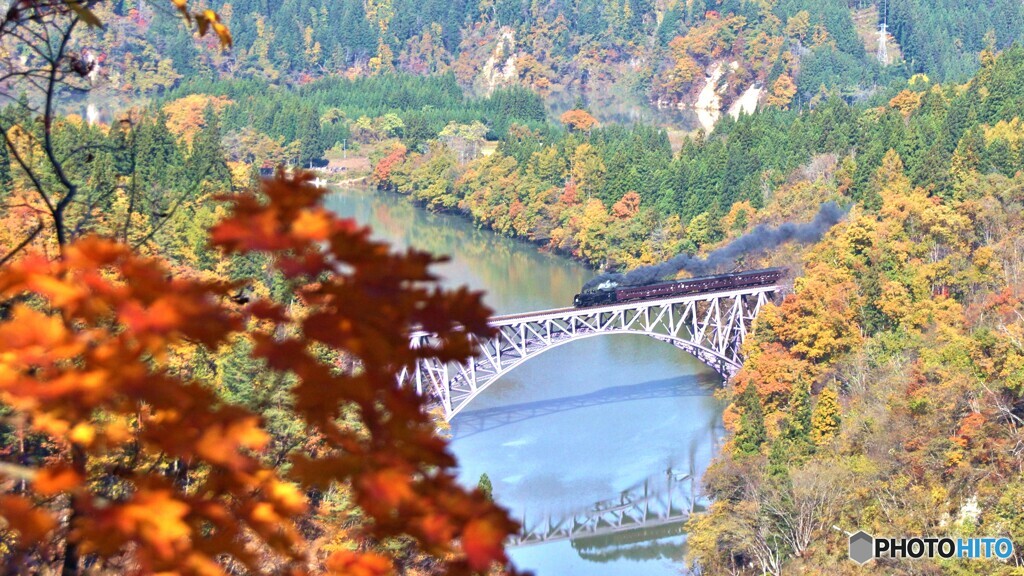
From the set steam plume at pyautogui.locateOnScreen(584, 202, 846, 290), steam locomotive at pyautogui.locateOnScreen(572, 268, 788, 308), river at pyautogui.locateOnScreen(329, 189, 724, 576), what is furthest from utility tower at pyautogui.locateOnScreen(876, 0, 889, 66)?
steam locomotive at pyautogui.locateOnScreen(572, 268, 788, 308)

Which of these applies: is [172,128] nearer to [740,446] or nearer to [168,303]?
[740,446]

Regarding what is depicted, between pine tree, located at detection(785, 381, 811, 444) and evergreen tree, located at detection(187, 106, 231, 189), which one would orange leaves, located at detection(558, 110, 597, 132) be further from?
pine tree, located at detection(785, 381, 811, 444)

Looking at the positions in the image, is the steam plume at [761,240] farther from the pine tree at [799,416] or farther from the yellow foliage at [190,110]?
the yellow foliage at [190,110]

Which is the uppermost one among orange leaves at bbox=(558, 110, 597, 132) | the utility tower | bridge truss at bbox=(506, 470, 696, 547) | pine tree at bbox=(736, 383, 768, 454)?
the utility tower

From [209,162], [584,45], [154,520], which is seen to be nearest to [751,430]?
[154,520]

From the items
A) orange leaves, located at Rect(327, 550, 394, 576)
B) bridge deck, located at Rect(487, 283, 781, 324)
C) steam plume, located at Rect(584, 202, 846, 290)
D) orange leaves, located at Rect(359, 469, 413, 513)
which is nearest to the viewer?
orange leaves, located at Rect(359, 469, 413, 513)

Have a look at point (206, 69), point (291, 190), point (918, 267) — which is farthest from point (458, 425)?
point (206, 69)
